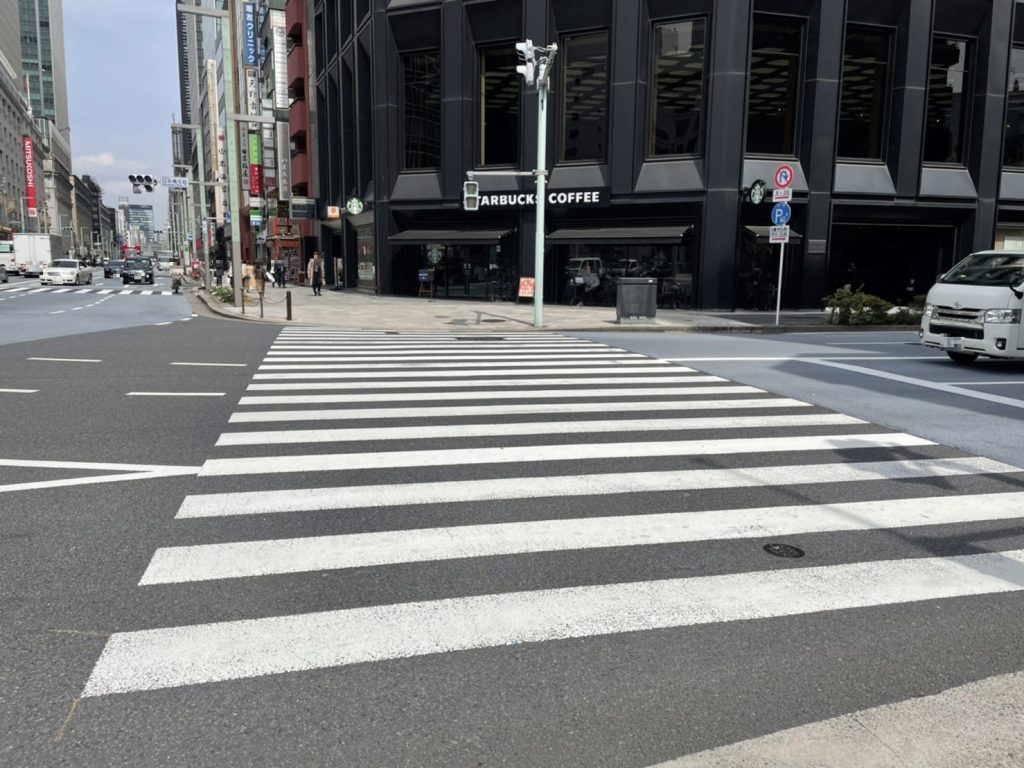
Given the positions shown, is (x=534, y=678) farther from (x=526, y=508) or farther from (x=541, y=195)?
(x=541, y=195)

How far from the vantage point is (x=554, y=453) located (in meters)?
6.99

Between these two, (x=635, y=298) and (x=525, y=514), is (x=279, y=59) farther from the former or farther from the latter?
(x=525, y=514)

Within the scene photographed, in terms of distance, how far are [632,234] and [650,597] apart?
2395 centimetres

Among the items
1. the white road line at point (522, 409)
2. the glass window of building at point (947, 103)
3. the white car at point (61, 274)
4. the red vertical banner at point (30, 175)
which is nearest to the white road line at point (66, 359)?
the white road line at point (522, 409)

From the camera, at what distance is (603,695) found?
3084 millimetres

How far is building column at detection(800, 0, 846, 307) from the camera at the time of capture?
2577 cm

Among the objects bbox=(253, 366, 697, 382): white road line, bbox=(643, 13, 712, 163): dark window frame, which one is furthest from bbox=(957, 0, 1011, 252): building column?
bbox=(253, 366, 697, 382): white road line

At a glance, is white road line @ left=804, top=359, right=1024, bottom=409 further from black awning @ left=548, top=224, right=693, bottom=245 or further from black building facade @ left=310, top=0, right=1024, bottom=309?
black building facade @ left=310, top=0, right=1024, bottom=309

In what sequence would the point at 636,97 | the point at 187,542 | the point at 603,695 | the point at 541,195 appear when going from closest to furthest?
the point at 603,695
the point at 187,542
the point at 541,195
the point at 636,97

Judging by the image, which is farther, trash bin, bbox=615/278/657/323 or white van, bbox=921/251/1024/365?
trash bin, bbox=615/278/657/323

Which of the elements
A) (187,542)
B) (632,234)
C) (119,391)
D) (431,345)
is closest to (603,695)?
(187,542)

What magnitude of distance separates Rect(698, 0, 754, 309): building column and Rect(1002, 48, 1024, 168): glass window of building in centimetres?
1088

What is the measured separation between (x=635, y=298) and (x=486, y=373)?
34.2 feet

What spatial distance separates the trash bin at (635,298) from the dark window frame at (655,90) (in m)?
7.52
